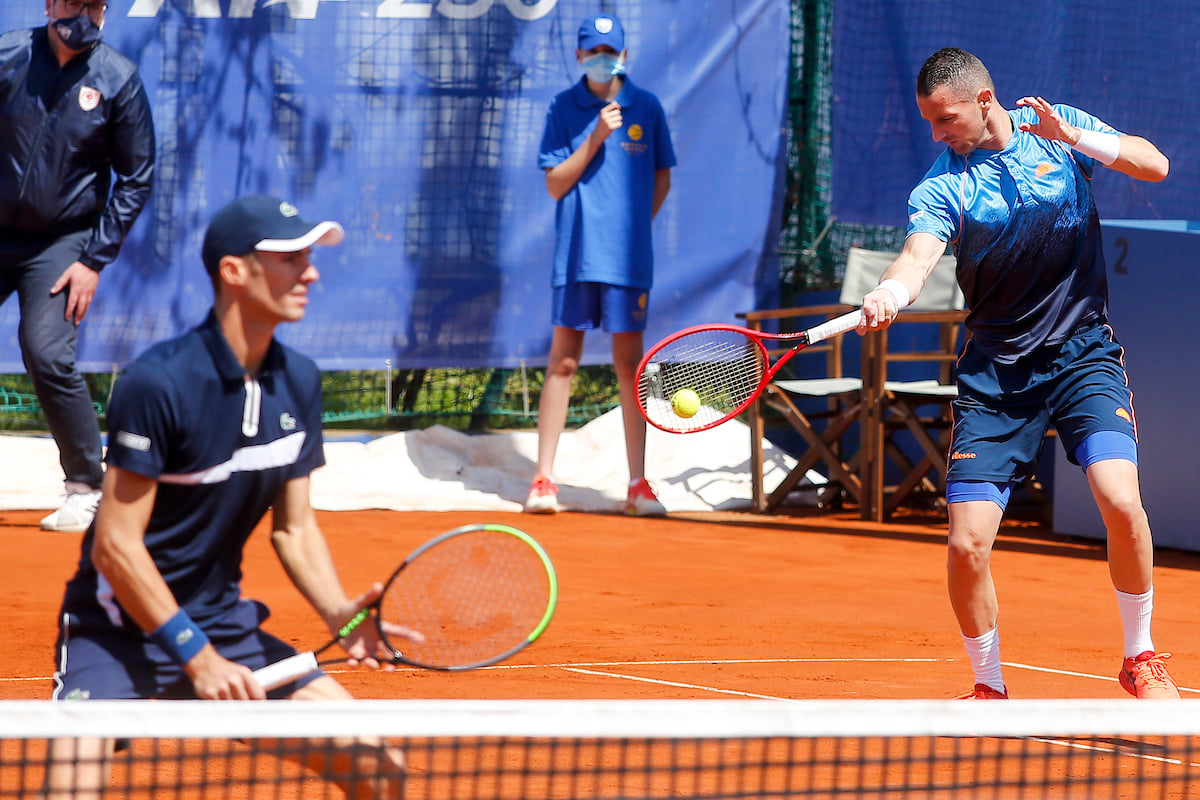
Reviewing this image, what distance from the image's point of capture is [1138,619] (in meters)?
3.52

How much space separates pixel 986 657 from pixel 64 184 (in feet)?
13.0

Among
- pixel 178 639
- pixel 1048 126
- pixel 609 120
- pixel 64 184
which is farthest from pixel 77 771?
pixel 609 120

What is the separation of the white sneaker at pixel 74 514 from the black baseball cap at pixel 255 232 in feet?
12.8

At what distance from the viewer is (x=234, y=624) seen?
2391 millimetres

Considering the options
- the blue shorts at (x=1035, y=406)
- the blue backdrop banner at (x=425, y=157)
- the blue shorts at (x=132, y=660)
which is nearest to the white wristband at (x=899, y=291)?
the blue shorts at (x=1035, y=406)

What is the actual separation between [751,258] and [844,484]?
1.61 m

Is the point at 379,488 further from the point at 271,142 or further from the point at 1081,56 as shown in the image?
the point at 1081,56

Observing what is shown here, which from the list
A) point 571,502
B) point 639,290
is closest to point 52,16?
point 639,290

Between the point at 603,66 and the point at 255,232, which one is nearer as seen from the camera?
the point at 255,232

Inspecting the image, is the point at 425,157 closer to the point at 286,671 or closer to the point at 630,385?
the point at 630,385

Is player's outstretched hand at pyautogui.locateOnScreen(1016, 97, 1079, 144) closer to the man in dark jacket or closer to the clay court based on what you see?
the clay court

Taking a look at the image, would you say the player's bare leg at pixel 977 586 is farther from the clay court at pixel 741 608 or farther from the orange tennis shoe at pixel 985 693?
the clay court at pixel 741 608

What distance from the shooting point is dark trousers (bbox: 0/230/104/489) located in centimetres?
551

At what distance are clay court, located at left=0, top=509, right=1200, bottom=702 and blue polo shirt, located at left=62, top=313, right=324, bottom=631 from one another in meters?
1.35
